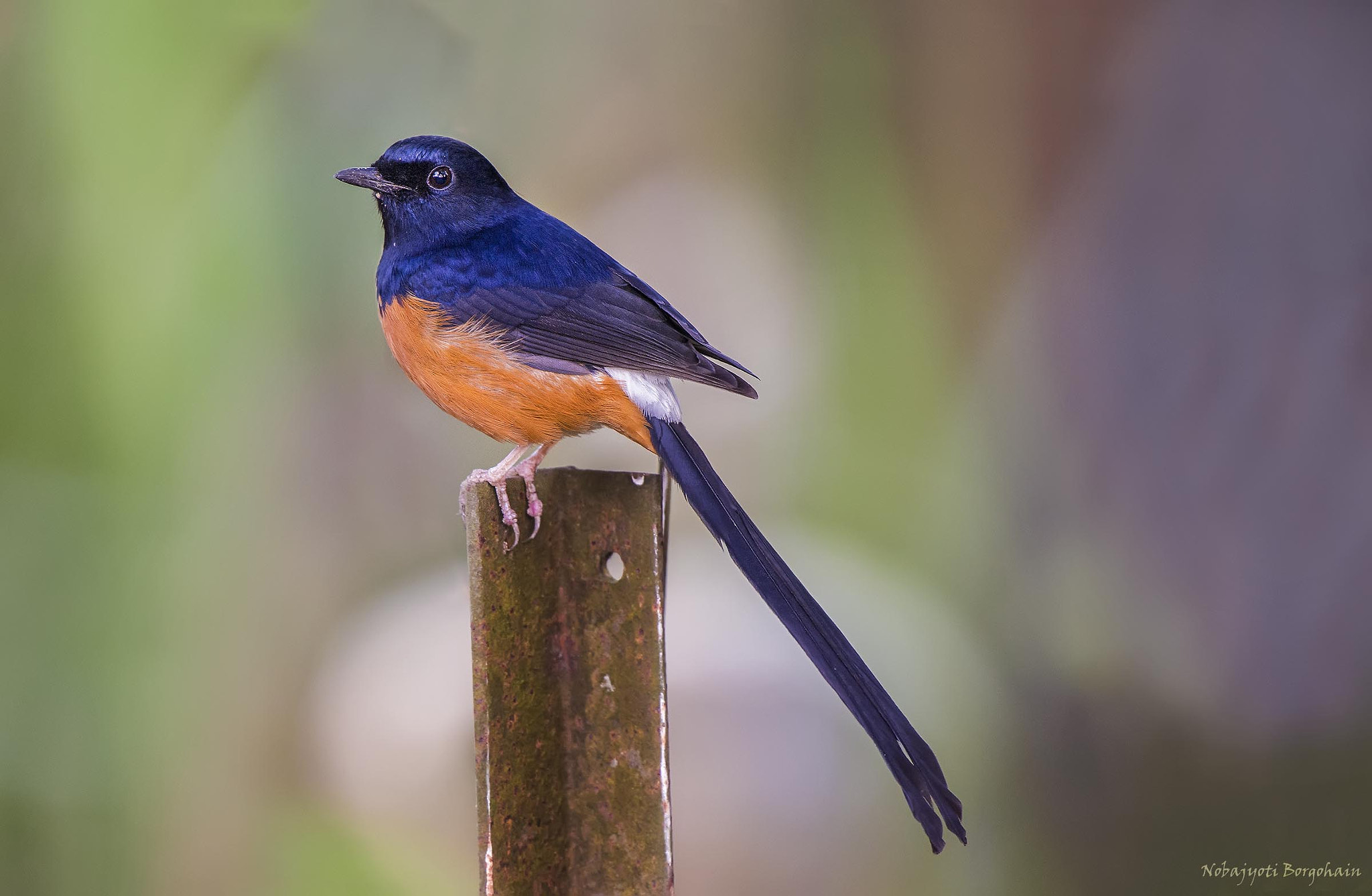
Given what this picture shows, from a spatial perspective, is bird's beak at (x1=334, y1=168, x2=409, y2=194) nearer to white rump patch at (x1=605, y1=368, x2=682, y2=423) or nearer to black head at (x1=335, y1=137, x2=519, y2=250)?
black head at (x1=335, y1=137, x2=519, y2=250)

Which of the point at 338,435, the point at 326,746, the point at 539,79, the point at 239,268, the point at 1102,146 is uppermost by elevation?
the point at 539,79

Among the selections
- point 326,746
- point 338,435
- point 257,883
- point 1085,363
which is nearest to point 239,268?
point 338,435

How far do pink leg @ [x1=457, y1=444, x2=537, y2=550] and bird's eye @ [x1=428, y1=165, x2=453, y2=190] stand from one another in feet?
1.48

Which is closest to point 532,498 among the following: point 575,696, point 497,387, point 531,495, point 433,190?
point 531,495

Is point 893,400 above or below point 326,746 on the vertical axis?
above

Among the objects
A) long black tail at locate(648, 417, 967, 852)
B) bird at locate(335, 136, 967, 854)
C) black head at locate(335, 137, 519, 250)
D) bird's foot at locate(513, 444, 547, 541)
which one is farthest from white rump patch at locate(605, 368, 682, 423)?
black head at locate(335, 137, 519, 250)

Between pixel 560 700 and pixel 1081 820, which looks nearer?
pixel 560 700

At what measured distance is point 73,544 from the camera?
2.20 m

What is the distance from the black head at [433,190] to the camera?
5.75 feet

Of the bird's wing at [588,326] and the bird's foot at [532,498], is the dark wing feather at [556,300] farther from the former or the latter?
the bird's foot at [532,498]

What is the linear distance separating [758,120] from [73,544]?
1.63 m

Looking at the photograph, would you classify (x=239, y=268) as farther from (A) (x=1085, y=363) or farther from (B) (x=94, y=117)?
(A) (x=1085, y=363)

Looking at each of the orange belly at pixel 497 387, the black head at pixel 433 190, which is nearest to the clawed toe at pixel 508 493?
the orange belly at pixel 497 387

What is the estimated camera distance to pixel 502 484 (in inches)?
55.0
